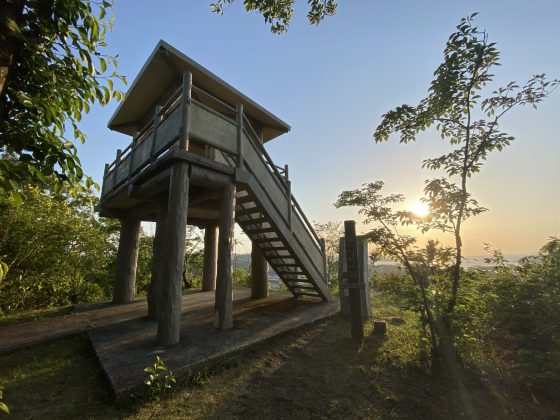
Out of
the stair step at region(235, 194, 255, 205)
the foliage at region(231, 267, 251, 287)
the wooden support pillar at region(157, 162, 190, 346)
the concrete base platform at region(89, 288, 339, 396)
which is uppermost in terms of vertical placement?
the stair step at region(235, 194, 255, 205)

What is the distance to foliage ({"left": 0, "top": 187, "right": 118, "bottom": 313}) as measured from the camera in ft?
28.6

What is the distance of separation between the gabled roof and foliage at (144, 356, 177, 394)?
22.6 ft

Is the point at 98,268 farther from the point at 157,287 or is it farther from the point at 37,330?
the point at 157,287

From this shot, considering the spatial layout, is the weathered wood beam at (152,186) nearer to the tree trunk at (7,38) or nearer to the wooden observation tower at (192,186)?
the wooden observation tower at (192,186)

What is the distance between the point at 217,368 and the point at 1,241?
8.86 meters

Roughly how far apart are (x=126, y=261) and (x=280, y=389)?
7709mm

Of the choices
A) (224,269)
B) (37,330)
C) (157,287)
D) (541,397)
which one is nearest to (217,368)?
(224,269)

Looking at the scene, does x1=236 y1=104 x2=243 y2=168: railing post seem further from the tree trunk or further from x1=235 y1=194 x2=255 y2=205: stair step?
the tree trunk

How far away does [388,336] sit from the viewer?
20.5ft

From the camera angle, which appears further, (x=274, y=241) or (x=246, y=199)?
(x=274, y=241)

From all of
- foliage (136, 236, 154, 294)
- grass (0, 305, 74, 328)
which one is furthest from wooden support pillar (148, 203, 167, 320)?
foliage (136, 236, 154, 294)

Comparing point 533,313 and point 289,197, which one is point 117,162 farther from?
point 533,313

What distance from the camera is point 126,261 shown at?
372 inches

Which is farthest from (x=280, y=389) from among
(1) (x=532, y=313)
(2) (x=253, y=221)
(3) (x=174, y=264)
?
(2) (x=253, y=221)
